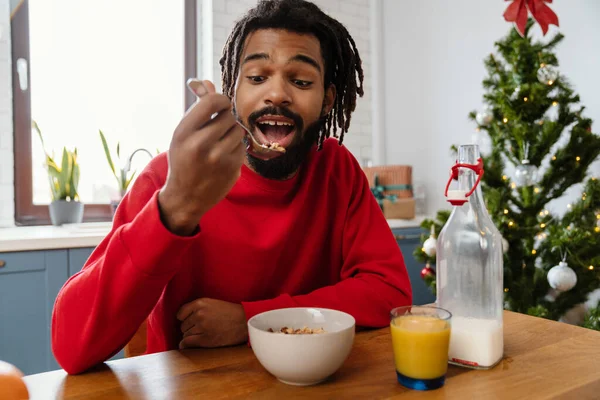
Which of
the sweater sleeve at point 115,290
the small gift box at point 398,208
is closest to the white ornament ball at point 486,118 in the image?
the small gift box at point 398,208

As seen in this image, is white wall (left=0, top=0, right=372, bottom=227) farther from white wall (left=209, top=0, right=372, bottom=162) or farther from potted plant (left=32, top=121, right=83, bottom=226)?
potted plant (left=32, top=121, right=83, bottom=226)

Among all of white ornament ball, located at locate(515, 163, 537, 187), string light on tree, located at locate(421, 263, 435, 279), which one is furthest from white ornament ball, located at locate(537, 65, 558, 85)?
string light on tree, located at locate(421, 263, 435, 279)

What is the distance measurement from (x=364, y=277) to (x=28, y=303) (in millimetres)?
1450

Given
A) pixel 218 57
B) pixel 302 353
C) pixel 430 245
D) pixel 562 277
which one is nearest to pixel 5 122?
pixel 218 57

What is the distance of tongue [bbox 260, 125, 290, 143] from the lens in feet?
3.24

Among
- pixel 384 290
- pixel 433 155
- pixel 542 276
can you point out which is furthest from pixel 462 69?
pixel 384 290

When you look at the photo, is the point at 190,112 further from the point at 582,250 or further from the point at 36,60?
the point at 36,60

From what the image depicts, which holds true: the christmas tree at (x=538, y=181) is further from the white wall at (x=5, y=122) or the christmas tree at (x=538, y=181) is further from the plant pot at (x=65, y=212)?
the white wall at (x=5, y=122)

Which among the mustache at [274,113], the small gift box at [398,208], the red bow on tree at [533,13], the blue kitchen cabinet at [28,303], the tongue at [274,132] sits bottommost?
the blue kitchen cabinet at [28,303]

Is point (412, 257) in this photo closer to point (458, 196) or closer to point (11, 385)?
point (458, 196)

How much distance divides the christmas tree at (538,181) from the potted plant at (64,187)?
1.69 meters

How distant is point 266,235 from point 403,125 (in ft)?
8.51

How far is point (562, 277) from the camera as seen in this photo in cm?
181

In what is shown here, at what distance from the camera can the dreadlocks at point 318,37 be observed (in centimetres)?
100
